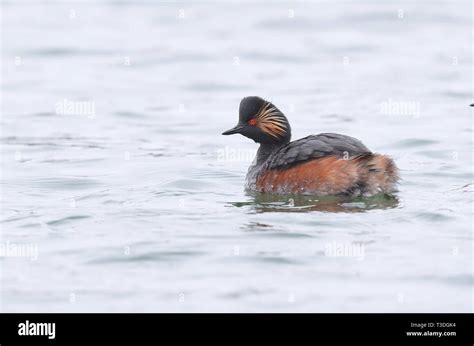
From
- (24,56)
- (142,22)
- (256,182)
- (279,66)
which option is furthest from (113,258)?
(142,22)

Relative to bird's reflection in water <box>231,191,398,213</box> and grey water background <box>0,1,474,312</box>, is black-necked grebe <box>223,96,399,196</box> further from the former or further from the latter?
grey water background <box>0,1,474,312</box>

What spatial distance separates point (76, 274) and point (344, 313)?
2.22 m

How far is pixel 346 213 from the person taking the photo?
10398 mm

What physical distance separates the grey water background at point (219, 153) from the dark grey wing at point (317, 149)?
40cm

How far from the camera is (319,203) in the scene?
35.8ft

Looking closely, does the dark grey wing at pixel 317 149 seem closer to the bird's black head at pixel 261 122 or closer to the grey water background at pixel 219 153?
the grey water background at pixel 219 153

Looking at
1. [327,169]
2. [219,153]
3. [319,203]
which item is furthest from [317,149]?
[219,153]

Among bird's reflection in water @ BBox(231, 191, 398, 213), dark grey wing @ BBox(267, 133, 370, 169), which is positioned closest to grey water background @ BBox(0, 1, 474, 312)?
bird's reflection in water @ BBox(231, 191, 398, 213)

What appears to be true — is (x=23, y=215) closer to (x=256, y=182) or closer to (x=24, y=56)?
(x=256, y=182)

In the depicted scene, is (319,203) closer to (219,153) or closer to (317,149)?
(317,149)

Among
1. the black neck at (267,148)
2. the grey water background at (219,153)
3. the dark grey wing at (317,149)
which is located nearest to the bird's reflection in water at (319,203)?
the grey water background at (219,153)

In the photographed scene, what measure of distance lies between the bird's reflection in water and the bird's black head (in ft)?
3.22

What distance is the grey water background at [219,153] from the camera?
8.51 metres

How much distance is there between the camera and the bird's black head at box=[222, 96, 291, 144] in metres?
12.0
